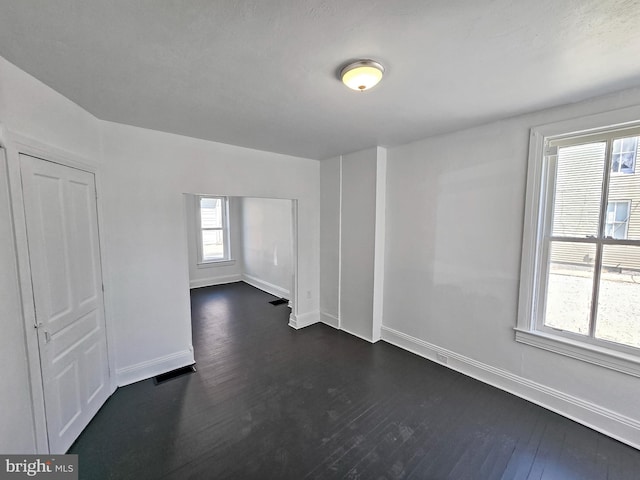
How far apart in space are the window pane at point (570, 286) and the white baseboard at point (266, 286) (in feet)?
13.7

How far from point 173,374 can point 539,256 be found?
386cm

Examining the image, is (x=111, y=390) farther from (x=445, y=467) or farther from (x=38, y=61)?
(x=445, y=467)

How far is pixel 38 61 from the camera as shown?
151cm

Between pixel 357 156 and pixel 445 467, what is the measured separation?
3294 mm

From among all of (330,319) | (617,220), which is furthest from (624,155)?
(330,319)

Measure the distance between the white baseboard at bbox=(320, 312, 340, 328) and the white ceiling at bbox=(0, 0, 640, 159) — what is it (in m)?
2.93

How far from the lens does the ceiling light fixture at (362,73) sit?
4.91 ft

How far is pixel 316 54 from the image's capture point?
144 centimetres

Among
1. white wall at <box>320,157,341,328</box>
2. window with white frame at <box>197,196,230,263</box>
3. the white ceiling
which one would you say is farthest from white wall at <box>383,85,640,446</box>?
window with white frame at <box>197,196,230,263</box>

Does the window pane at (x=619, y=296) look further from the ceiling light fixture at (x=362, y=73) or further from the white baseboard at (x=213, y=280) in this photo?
the white baseboard at (x=213, y=280)

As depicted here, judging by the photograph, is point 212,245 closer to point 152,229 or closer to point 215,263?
point 215,263

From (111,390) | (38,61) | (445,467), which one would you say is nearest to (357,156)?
(38,61)

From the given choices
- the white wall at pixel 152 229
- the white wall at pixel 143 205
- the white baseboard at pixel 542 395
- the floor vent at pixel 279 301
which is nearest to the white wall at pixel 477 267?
the white baseboard at pixel 542 395

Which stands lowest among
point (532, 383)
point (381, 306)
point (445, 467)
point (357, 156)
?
point (445, 467)
